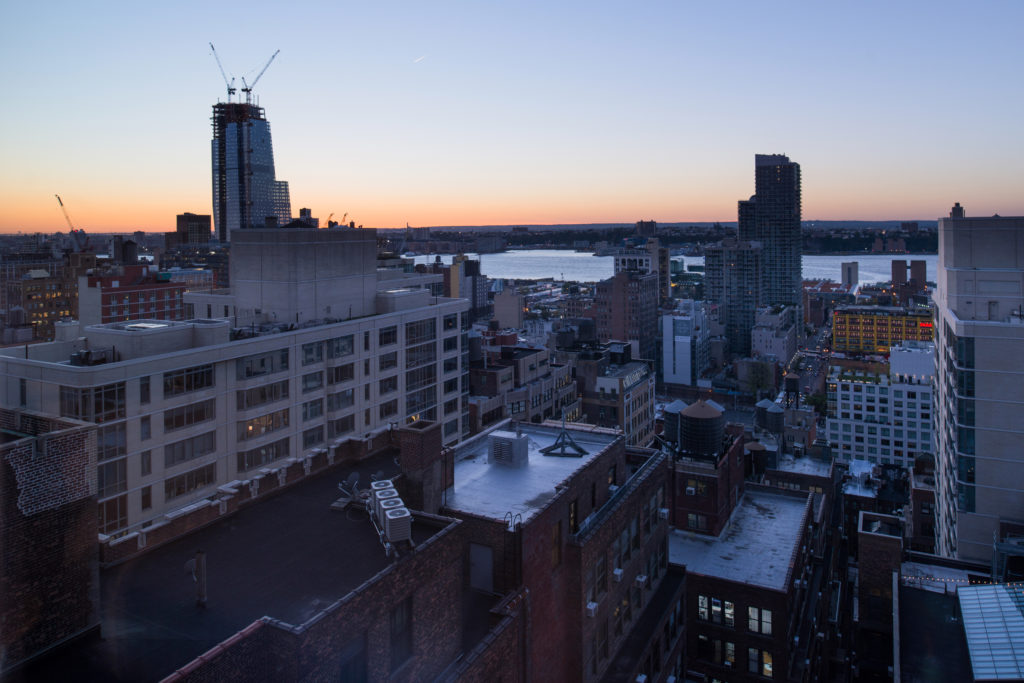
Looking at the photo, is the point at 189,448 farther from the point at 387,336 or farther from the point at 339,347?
the point at 387,336

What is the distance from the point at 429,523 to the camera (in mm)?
9164

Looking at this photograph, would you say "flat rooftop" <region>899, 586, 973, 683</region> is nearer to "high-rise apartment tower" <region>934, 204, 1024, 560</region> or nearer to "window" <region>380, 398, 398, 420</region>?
"high-rise apartment tower" <region>934, 204, 1024, 560</region>

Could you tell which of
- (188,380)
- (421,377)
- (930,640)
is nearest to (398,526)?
Answer: (188,380)

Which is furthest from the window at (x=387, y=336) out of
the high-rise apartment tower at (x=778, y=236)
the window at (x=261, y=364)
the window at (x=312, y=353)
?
the high-rise apartment tower at (x=778, y=236)

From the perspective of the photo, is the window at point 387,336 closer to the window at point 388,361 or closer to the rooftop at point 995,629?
the window at point 388,361

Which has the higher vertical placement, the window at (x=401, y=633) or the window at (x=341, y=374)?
the window at (x=341, y=374)

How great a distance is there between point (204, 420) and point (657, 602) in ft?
42.0

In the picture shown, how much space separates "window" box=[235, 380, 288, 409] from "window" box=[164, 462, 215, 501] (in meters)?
2.03

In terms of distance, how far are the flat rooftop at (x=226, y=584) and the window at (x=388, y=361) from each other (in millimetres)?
16631

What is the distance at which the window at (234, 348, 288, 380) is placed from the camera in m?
21.2

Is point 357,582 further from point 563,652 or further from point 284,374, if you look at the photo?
point 284,374

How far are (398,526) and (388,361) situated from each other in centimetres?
1937

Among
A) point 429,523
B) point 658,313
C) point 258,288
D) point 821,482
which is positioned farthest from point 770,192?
point 429,523

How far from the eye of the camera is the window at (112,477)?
685 inches
